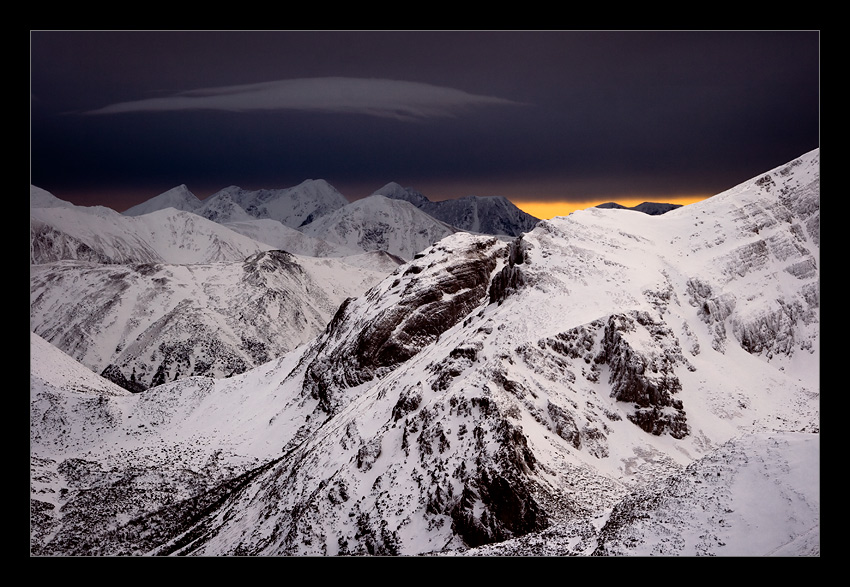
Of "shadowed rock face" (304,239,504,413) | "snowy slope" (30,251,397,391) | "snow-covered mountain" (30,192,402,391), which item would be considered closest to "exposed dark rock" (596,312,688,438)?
"shadowed rock face" (304,239,504,413)

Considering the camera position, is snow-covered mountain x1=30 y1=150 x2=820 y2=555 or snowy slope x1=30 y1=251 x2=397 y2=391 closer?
snow-covered mountain x1=30 y1=150 x2=820 y2=555

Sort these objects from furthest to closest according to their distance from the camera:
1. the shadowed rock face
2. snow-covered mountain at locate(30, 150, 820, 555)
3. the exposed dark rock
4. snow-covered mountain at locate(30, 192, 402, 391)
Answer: snow-covered mountain at locate(30, 192, 402, 391) < the shadowed rock face < the exposed dark rock < snow-covered mountain at locate(30, 150, 820, 555)

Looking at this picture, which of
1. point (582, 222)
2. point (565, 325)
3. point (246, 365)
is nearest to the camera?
point (565, 325)

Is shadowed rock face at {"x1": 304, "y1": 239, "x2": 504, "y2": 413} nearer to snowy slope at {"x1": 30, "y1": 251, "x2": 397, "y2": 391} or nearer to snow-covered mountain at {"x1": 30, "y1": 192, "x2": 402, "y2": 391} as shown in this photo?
snowy slope at {"x1": 30, "y1": 251, "x2": 397, "y2": 391}

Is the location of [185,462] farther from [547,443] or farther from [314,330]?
[314,330]

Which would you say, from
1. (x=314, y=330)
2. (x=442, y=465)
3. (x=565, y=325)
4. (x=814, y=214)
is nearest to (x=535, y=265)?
(x=565, y=325)

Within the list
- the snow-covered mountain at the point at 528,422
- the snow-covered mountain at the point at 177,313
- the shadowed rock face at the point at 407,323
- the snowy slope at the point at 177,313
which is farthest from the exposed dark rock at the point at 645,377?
the snow-covered mountain at the point at 177,313

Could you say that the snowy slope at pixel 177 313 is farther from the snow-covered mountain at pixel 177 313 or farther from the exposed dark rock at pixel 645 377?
the exposed dark rock at pixel 645 377
